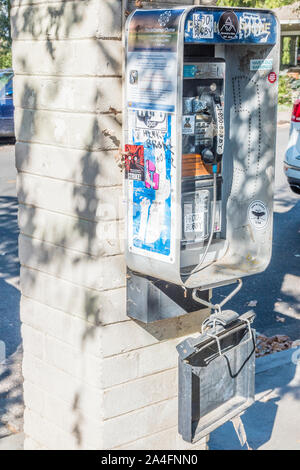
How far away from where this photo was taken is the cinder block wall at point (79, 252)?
351 cm

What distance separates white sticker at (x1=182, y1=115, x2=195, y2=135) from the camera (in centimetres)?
357

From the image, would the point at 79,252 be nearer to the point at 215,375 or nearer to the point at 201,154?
the point at 201,154

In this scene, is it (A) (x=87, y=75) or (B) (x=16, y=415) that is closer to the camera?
(A) (x=87, y=75)

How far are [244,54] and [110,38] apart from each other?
808 millimetres

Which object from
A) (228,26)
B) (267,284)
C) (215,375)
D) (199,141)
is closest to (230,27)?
(228,26)

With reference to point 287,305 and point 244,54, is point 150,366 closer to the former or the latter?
point 244,54

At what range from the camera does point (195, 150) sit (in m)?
3.70

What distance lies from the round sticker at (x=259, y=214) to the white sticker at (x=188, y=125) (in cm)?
63

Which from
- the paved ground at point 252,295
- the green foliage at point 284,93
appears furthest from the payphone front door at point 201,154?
the green foliage at point 284,93

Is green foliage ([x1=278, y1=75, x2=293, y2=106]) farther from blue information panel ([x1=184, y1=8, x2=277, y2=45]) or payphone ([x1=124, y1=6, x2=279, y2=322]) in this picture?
blue information panel ([x1=184, y1=8, x2=277, y2=45])

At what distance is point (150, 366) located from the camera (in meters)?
3.94

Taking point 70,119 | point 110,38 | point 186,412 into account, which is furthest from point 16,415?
point 110,38

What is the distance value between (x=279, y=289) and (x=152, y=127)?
495 cm
